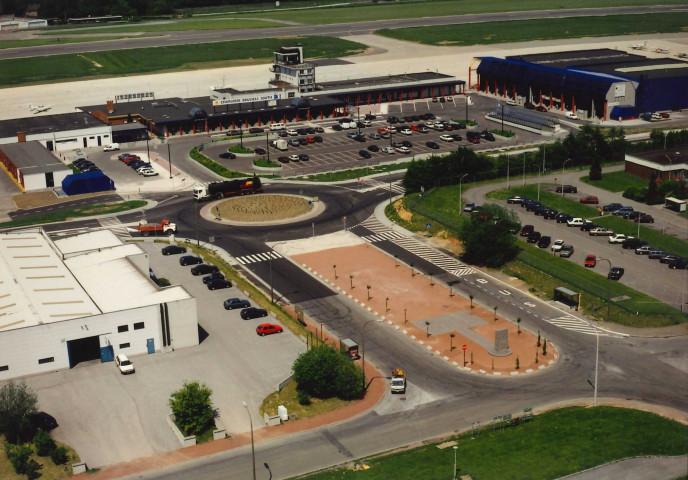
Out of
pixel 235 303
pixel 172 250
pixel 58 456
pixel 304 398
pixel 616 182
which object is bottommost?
pixel 58 456

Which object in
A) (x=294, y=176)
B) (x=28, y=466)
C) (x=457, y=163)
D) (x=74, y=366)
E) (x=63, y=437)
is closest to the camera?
(x=28, y=466)

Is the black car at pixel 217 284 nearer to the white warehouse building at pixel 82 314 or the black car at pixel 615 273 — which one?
the white warehouse building at pixel 82 314

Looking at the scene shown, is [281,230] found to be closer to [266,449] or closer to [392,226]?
[392,226]

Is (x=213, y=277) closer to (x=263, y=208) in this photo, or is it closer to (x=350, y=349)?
(x=350, y=349)

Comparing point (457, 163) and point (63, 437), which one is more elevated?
point (457, 163)

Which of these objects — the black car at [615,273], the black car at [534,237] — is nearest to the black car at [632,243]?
the black car at [615,273]

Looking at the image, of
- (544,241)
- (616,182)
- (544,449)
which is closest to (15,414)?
(544,449)

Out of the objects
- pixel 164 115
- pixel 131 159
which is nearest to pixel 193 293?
pixel 131 159
